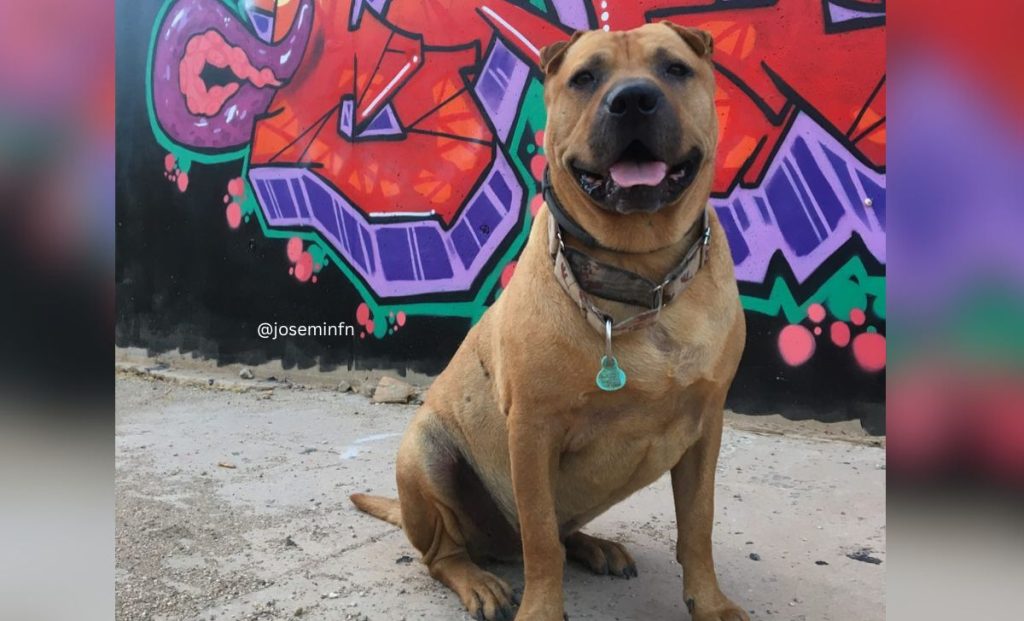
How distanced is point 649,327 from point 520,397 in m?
0.39

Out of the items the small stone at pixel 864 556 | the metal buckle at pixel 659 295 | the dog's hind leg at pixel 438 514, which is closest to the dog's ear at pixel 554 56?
the metal buckle at pixel 659 295

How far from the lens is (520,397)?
205 cm

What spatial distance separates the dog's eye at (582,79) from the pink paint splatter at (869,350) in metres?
2.88

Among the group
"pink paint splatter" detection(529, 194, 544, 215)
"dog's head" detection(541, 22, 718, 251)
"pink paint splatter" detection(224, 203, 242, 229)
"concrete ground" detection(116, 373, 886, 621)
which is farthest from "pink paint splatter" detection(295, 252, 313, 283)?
"dog's head" detection(541, 22, 718, 251)

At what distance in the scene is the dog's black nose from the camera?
1.88 meters

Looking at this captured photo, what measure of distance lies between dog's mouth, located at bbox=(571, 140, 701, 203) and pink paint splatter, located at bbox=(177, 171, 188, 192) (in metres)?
5.75

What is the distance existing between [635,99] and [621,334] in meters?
0.59

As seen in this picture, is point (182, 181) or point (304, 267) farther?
point (182, 181)

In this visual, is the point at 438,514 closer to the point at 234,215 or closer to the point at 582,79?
the point at 582,79

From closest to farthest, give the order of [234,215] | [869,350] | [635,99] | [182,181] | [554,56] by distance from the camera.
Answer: [635,99] < [554,56] < [869,350] < [234,215] < [182,181]

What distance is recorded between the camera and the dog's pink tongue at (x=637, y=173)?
192 cm

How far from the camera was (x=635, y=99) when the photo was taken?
1881mm
